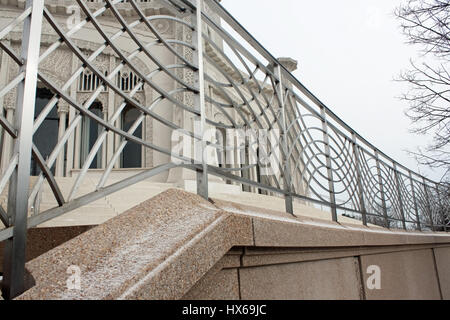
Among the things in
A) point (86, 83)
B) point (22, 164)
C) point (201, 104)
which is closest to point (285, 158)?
point (201, 104)

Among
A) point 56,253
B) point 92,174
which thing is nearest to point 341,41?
point 92,174

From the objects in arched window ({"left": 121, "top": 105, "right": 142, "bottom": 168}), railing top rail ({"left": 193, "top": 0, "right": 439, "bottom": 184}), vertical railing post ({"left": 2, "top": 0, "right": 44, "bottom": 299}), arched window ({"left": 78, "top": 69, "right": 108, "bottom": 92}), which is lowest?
vertical railing post ({"left": 2, "top": 0, "right": 44, "bottom": 299})

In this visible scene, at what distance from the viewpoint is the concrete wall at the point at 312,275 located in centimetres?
156

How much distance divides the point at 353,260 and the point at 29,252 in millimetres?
2444

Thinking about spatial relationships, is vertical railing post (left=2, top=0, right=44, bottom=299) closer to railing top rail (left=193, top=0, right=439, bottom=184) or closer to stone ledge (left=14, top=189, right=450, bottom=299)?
stone ledge (left=14, top=189, right=450, bottom=299)

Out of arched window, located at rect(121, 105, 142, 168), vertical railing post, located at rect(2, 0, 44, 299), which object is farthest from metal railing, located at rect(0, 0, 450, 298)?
arched window, located at rect(121, 105, 142, 168)

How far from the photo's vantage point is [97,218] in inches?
130

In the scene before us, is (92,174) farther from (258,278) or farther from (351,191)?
(258,278)

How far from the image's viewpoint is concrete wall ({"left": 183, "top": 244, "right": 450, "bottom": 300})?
61.3 inches

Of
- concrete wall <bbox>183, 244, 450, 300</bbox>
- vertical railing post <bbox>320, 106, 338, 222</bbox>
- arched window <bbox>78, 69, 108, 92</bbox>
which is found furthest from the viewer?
arched window <bbox>78, 69, 108, 92</bbox>

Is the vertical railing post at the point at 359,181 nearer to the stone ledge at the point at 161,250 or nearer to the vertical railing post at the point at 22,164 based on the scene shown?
the stone ledge at the point at 161,250

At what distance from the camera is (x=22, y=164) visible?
3.73 ft

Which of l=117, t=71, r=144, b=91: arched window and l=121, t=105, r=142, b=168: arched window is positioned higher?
l=117, t=71, r=144, b=91: arched window

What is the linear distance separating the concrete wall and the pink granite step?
0.45 feet
